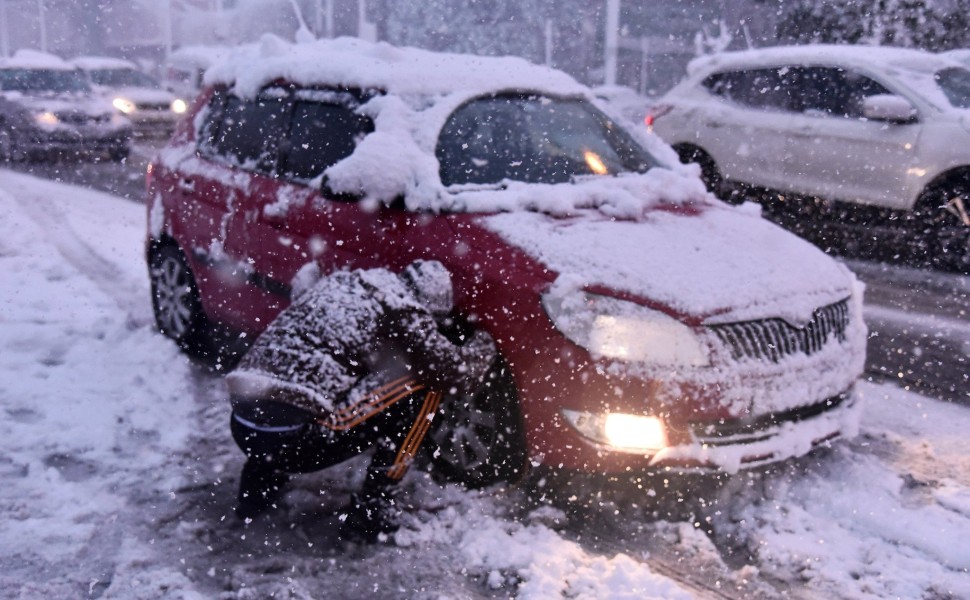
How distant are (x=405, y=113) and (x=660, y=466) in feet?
6.65

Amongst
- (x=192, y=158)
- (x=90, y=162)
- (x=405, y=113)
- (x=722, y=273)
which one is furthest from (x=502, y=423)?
(x=90, y=162)

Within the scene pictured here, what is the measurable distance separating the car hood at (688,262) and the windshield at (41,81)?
14.0m

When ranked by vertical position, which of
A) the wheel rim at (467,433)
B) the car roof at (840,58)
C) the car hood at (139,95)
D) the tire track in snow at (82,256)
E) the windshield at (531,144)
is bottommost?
the tire track in snow at (82,256)

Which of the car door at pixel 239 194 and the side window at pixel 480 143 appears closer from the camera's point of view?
the side window at pixel 480 143

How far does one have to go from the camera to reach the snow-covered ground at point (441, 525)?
10.9ft

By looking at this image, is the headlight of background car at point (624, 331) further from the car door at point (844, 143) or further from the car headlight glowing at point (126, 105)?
the car headlight glowing at point (126, 105)

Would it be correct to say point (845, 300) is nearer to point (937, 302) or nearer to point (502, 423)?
point (502, 423)

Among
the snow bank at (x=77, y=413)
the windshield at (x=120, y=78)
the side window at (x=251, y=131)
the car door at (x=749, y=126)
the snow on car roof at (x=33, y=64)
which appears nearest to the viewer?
the snow bank at (x=77, y=413)

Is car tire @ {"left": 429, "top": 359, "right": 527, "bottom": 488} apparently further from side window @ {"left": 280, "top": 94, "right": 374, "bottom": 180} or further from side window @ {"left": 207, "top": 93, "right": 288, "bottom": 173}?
side window @ {"left": 207, "top": 93, "right": 288, "bottom": 173}

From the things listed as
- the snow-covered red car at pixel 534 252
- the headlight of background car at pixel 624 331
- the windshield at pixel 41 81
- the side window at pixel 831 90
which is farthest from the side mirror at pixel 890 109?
the windshield at pixel 41 81

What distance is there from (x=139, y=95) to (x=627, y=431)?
17617 mm

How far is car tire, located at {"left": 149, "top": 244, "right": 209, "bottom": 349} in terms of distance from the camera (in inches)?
226

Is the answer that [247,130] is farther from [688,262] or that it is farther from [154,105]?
[154,105]

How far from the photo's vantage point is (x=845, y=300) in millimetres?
4258
